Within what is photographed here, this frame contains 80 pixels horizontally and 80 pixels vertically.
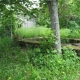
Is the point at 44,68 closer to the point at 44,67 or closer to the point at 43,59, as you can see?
the point at 44,67

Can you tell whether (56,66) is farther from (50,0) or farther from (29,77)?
(50,0)

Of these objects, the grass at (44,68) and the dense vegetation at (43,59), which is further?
the dense vegetation at (43,59)

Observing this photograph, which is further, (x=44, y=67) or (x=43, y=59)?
(x=43, y=59)

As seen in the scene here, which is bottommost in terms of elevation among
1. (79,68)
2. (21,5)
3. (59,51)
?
(79,68)

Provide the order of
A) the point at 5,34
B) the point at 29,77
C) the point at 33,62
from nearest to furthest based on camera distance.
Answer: the point at 29,77 < the point at 33,62 < the point at 5,34

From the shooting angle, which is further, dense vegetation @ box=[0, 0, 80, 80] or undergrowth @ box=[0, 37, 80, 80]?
dense vegetation @ box=[0, 0, 80, 80]

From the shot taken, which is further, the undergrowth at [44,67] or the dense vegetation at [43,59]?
the dense vegetation at [43,59]

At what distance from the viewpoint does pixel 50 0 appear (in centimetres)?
546

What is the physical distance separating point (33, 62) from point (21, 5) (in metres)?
2.02

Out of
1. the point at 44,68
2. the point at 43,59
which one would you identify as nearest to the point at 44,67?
the point at 44,68

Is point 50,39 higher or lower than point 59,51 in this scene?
higher

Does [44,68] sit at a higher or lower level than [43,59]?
lower

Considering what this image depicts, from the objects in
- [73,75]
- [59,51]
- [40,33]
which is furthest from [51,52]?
[40,33]

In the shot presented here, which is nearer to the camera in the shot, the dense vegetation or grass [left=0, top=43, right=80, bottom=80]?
grass [left=0, top=43, right=80, bottom=80]
